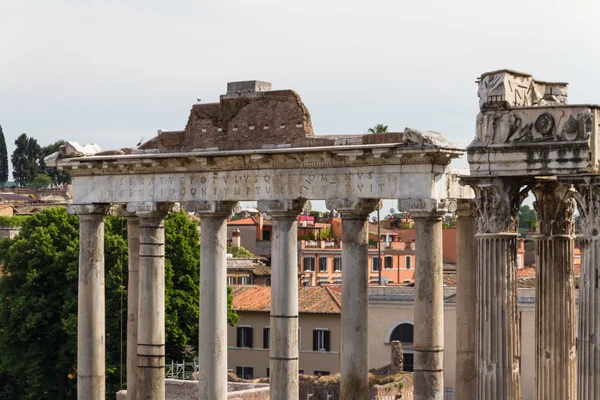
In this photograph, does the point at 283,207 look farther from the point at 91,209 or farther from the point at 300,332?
the point at 300,332

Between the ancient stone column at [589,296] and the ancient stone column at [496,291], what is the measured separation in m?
1.35

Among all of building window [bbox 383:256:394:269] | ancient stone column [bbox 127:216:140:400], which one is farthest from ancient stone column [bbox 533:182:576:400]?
building window [bbox 383:256:394:269]

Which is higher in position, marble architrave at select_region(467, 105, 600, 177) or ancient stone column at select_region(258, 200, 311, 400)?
marble architrave at select_region(467, 105, 600, 177)

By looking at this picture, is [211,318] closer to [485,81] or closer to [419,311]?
[419,311]

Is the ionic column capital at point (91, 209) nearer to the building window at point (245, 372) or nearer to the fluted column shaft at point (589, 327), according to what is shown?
the fluted column shaft at point (589, 327)

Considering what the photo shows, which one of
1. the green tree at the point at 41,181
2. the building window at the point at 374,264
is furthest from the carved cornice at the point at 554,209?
the green tree at the point at 41,181

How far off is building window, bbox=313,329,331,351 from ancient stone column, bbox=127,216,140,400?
3679 cm

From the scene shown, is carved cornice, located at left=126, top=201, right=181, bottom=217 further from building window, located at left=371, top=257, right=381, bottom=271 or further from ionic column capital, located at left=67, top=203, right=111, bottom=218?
building window, located at left=371, top=257, right=381, bottom=271

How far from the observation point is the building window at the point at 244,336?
80.3 m

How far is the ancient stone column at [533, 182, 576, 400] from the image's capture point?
26500 mm

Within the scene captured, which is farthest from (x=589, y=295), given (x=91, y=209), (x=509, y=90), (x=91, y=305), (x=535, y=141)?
(x=91, y=305)

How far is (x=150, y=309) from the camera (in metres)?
38.9

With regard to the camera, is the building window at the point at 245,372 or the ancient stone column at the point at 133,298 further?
the building window at the point at 245,372

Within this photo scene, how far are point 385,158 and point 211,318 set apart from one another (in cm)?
663
